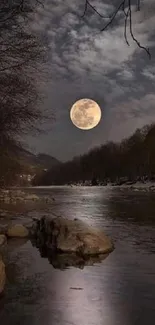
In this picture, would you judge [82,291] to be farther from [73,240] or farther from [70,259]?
[73,240]

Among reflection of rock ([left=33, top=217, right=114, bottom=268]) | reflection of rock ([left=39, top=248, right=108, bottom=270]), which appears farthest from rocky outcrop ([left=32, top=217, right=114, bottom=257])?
reflection of rock ([left=39, top=248, right=108, bottom=270])

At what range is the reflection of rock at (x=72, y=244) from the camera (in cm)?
1469

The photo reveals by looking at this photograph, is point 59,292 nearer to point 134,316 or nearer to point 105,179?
point 134,316

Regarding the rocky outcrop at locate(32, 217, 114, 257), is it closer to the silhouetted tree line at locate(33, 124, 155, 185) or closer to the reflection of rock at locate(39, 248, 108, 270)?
the reflection of rock at locate(39, 248, 108, 270)

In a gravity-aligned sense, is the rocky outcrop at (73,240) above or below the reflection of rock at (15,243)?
above

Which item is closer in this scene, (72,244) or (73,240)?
(72,244)

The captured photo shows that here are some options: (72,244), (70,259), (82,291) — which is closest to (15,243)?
(72,244)

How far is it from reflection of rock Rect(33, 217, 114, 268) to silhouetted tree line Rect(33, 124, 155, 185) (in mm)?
94137

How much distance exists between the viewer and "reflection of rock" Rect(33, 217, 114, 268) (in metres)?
14.7

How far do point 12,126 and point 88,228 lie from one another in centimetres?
527

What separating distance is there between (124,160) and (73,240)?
121 m

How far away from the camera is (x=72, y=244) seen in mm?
16078

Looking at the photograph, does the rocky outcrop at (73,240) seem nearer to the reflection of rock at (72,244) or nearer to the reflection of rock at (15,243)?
the reflection of rock at (72,244)

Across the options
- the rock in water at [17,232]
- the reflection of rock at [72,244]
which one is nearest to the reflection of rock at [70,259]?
the reflection of rock at [72,244]
